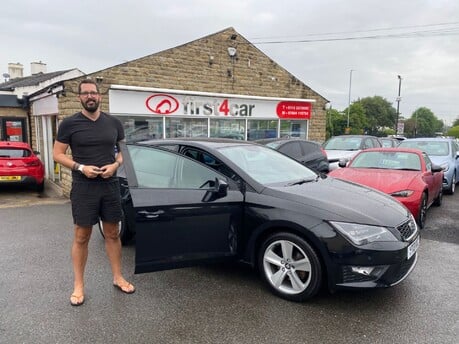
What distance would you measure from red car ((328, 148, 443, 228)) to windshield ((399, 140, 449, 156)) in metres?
2.28

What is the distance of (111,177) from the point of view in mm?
3219

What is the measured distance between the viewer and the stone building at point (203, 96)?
9.38m

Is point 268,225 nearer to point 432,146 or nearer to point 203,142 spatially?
point 203,142

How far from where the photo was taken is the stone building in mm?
9383

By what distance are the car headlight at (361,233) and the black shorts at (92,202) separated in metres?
1.97

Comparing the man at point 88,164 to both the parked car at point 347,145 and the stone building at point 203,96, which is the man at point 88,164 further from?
the parked car at point 347,145

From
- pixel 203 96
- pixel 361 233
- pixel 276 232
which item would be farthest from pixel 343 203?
pixel 203 96

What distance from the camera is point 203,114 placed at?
440 inches

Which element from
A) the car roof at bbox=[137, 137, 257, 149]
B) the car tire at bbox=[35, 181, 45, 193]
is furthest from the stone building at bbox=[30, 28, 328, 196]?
the car roof at bbox=[137, 137, 257, 149]

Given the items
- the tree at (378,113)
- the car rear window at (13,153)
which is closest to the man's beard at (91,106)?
the car rear window at (13,153)

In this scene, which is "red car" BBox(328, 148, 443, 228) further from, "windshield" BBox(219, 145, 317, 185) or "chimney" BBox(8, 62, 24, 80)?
"chimney" BBox(8, 62, 24, 80)

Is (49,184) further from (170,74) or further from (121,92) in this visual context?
(170,74)

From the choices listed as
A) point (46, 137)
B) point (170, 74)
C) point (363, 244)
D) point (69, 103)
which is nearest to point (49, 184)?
point (46, 137)

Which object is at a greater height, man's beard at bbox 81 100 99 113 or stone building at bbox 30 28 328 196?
stone building at bbox 30 28 328 196
